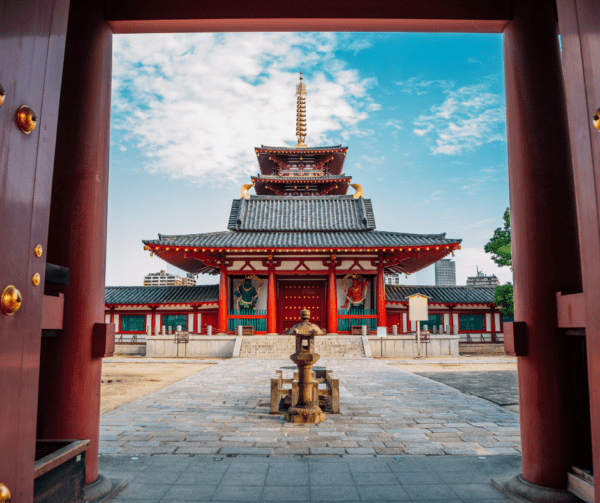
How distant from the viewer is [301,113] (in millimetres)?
30719

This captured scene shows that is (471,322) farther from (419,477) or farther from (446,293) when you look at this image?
(419,477)

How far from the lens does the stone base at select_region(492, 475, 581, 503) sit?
308 cm

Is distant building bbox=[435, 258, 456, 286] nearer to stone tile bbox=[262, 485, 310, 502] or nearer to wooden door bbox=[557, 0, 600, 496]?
stone tile bbox=[262, 485, 310, 502]

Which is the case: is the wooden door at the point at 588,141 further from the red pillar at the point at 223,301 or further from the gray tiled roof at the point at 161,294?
the gray tiled roof at the point at 161,294

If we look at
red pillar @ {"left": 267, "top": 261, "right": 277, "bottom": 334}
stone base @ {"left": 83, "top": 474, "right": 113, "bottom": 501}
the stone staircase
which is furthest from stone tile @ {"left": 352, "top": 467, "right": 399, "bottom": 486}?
red pillar @ {"left": 267, "top": 261, "right": 277, "bottom": 334}

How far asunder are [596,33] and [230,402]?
727cm

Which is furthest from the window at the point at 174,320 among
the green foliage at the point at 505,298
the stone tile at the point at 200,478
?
the stone tile at the point at 200,478

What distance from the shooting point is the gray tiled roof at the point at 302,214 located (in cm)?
2098

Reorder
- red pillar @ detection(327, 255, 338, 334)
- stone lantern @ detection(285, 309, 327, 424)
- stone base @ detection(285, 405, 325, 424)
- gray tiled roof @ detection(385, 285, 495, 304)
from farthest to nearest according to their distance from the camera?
1. gray tiled roof @ detection(385, 285, 495, 304)
2. red pillar @ detection(327, 255, 338, 334)
3. stone lantern @ detection(285, 309, 327, 424)
4. stone base @ detection(285, 405, 325, 424)

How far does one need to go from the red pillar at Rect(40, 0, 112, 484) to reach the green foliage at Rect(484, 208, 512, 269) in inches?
793

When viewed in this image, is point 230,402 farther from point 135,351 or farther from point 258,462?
point 135,351

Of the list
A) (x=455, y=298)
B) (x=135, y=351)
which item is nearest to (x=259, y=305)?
(x=135, y=351)

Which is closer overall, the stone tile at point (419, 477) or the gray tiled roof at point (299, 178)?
the stone tile at point (419, 477)

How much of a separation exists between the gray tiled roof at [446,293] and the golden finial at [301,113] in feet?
40.6
